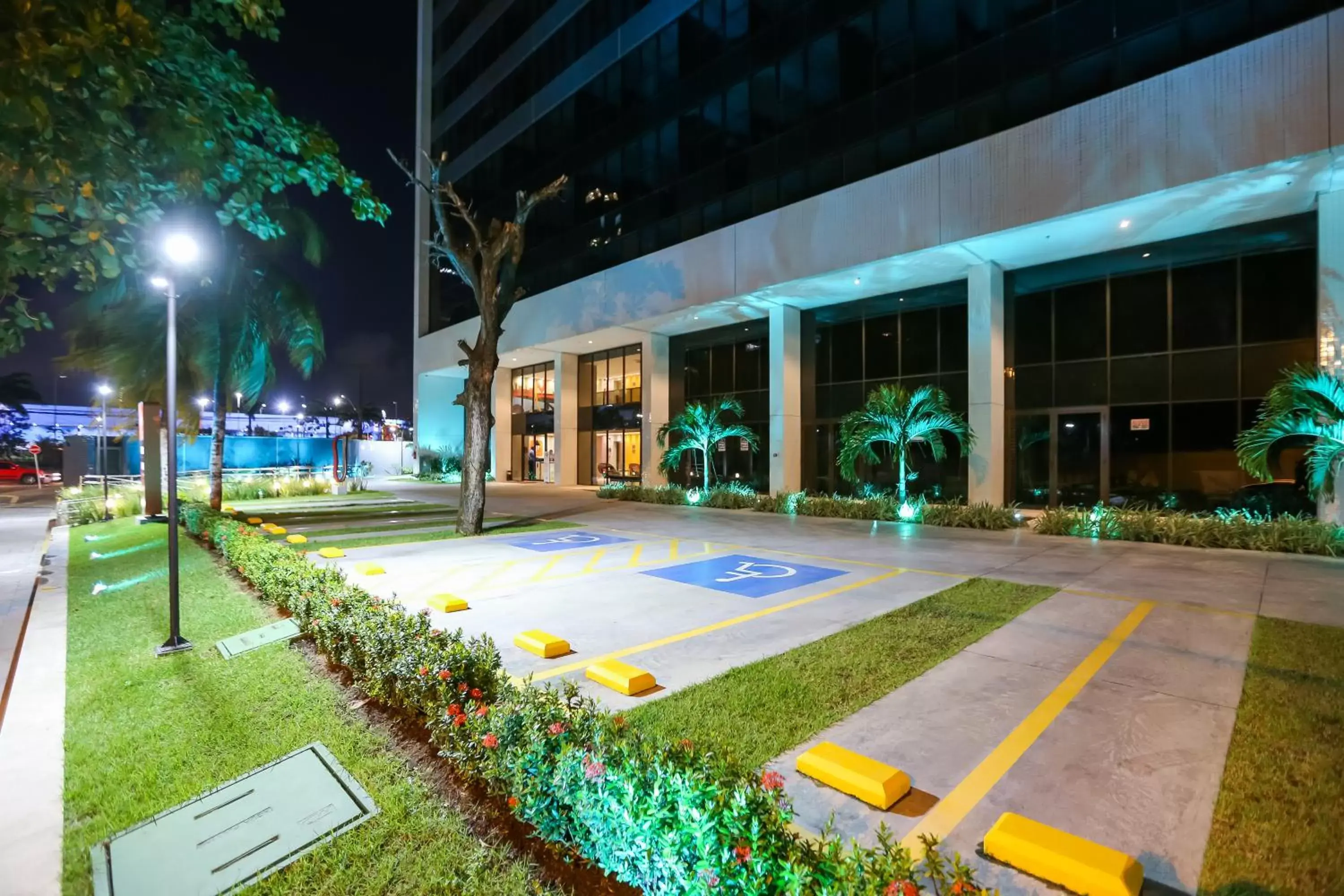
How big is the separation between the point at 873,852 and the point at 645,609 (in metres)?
5.13

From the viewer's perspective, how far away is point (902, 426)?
15.6 metres

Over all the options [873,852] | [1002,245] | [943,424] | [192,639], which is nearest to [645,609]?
[192,639]

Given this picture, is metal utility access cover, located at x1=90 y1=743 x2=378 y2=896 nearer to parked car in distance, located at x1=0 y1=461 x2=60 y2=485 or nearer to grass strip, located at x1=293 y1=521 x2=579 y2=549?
grass strip, located at x1=293 y1=521 x2=579 y2=549

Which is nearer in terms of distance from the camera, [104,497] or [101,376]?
[101,376]

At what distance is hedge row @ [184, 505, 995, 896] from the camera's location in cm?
207

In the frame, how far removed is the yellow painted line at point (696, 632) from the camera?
5.17m

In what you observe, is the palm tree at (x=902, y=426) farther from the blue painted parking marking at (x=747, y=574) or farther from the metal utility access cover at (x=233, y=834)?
the metal utility access cover at (x=233, y=834)

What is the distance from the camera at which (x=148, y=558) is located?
10805 millimetres

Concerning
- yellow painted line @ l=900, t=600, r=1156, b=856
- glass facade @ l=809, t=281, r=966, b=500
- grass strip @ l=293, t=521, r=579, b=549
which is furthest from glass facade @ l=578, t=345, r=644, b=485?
yellow painted line @ l=900, t=600, r=1156, b=856

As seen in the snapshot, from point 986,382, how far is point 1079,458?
3509 millimetres

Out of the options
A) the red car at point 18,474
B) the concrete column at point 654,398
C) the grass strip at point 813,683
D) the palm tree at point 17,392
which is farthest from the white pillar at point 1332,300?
the palm tree at point 17,392

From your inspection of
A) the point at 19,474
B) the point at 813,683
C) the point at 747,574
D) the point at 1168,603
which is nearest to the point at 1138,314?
the point at 1168,603

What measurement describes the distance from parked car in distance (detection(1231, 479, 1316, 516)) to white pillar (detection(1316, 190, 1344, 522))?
1573 millimetres

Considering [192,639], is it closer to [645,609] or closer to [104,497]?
[645,609]
